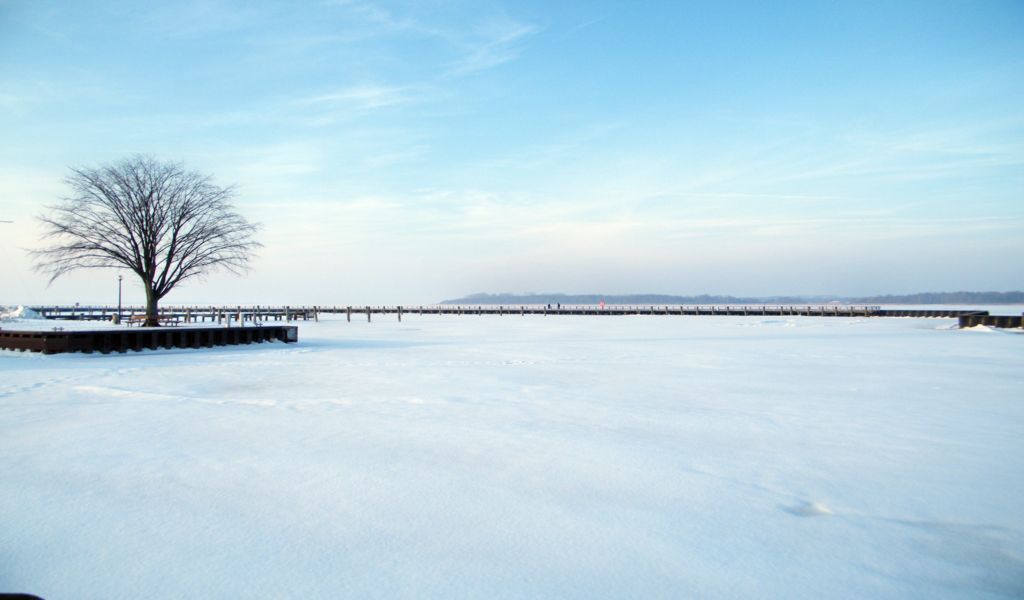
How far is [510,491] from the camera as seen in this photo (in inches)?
237

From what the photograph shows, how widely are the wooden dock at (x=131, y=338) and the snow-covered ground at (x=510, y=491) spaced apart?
25.1ft

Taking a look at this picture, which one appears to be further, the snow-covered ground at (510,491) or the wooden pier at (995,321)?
the wooden pier at (995,321)

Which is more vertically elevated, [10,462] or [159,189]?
[159,189]

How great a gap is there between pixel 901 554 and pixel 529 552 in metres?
2.77

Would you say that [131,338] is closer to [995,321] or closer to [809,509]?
[809,509]

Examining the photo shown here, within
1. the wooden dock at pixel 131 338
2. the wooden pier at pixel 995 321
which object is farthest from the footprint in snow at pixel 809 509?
the wooden pier at pixel 995 321

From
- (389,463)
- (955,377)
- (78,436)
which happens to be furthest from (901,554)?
(955,377)

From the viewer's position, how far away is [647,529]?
506 cm

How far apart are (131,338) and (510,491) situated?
1974 cm

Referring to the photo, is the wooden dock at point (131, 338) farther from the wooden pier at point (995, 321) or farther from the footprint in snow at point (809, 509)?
the wooden pier at point (995, 321)

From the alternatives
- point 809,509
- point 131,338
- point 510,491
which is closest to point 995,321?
point 809,509

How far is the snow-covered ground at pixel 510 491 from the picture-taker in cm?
418

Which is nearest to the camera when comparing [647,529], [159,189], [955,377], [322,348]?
[647,529]

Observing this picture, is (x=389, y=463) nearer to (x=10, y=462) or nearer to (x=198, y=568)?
(x=198, y=568)
